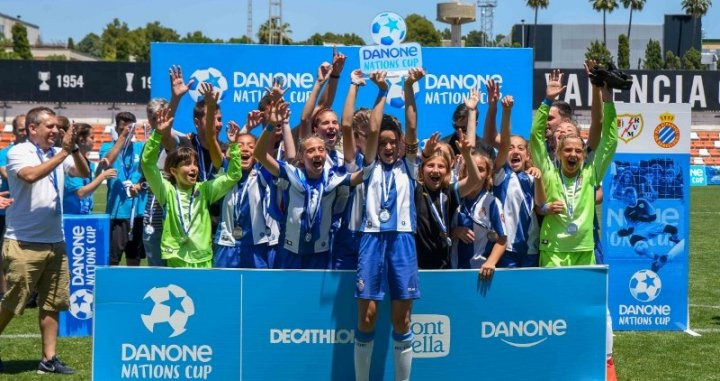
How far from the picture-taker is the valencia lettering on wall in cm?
3628

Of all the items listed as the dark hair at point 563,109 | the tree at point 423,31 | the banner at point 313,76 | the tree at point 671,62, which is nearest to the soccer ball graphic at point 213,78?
the banner at point 313,76

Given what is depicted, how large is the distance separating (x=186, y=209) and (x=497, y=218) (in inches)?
77.9

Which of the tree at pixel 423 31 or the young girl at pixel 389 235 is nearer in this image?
the young girl at pixel 389 235

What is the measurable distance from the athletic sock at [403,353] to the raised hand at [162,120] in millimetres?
1909

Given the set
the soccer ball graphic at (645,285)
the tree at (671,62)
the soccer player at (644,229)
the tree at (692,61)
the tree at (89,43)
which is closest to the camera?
the soccer player at (644,229)

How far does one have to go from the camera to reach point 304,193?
6703 millimetres

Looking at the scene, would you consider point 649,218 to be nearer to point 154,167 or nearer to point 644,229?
point 644,229

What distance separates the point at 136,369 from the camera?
6.58 m

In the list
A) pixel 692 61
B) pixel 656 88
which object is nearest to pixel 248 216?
pixel 656 88

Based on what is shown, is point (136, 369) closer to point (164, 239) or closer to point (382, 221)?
point (164, 239)

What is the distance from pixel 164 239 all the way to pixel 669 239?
460 centimetres

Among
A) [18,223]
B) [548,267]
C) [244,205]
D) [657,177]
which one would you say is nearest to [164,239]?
[244,205]

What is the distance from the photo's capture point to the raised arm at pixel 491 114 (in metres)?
7.07

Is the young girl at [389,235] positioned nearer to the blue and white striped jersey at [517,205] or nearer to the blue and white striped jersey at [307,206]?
the blue and white striped jersey at [307,206]
